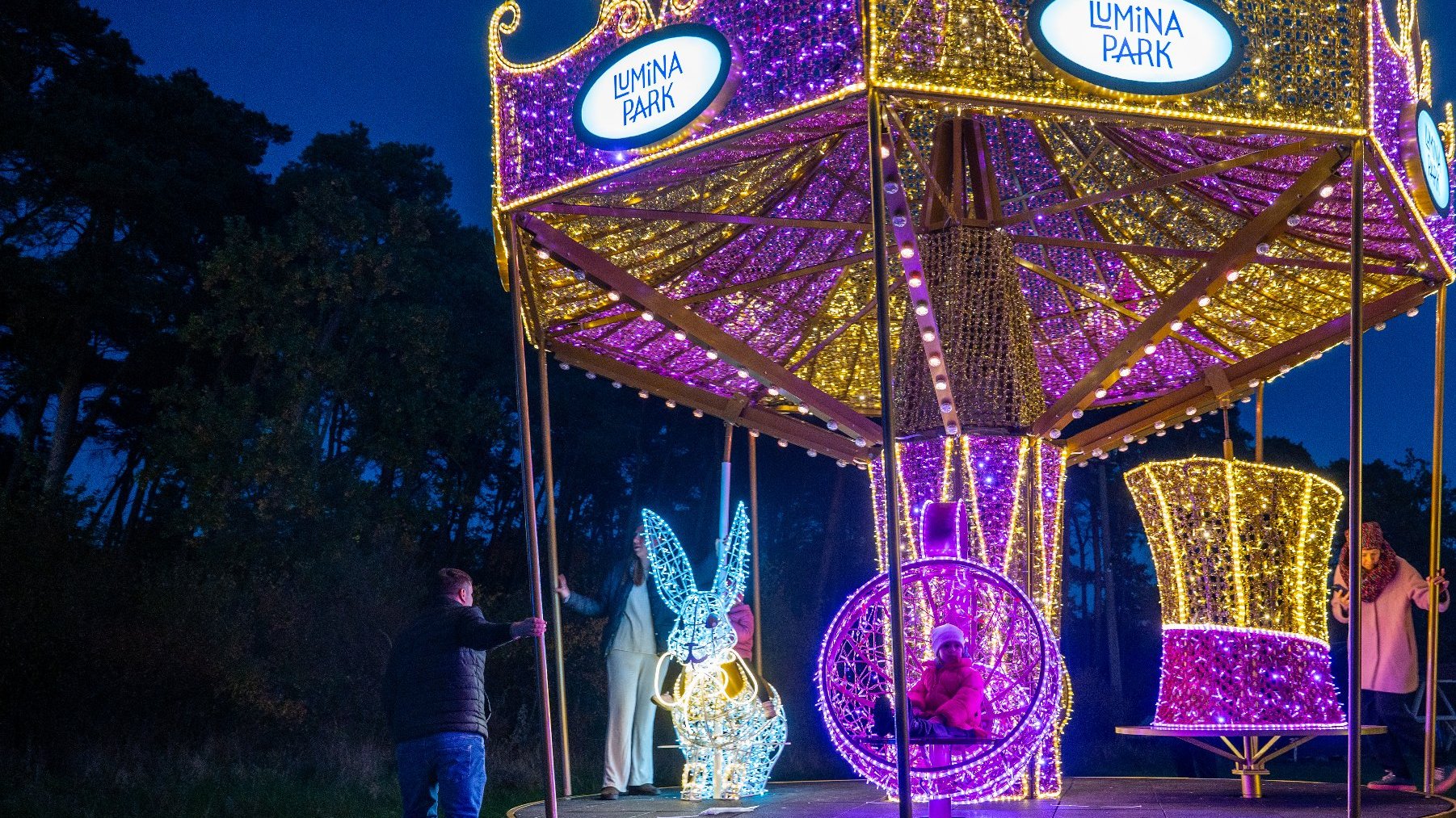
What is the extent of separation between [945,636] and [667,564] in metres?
2.91

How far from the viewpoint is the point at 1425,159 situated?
729 centimetres

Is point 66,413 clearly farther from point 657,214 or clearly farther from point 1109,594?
point 1109,594

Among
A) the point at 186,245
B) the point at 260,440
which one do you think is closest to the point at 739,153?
the point at 260,440

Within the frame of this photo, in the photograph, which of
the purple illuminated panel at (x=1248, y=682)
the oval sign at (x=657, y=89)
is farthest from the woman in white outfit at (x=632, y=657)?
the oval sign at (x=657, y=89)

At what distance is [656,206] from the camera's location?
30.6 feet

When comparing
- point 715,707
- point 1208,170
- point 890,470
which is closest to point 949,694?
point 890,470

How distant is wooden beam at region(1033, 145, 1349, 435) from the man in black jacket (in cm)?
367

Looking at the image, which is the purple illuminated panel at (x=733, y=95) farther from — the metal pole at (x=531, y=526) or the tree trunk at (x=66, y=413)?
the tree trunk at (x=66, y=413)

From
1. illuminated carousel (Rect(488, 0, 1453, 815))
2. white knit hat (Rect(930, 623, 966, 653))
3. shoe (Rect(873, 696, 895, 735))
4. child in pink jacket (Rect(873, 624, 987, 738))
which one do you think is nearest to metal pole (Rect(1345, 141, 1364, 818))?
illuminated carousel (Rect(488, 0, 1453, 815))

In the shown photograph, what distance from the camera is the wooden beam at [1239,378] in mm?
9250

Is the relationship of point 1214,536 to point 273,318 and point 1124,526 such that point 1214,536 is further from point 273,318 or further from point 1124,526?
point 1124,526

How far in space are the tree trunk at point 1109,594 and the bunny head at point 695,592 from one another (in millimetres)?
18413

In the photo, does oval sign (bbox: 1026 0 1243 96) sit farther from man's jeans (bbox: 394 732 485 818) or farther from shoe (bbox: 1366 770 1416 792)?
shoe (bbox: 1366 770 1416 792)

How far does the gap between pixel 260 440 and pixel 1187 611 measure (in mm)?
14442
